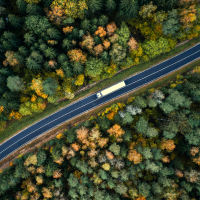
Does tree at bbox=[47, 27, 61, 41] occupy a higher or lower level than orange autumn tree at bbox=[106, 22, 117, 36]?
higher

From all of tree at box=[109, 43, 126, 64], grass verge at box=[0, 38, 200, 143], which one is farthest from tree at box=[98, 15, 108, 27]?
grass verge at box=[0, 38, 200, 143]

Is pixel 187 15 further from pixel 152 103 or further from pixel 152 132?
pixel 152 132

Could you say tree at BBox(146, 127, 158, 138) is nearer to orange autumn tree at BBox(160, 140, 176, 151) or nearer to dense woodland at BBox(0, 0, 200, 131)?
orange autumn tree at BBox(160, 140, 176, 151)

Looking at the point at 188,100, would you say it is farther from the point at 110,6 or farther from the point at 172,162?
the point at 110,6

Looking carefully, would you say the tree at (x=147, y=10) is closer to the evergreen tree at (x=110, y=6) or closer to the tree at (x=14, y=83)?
the evergreen tree at (x=110, y=6)

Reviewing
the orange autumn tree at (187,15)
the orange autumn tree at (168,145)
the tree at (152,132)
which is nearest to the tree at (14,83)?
the tree at (152,132)

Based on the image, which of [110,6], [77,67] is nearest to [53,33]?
[77,67]
